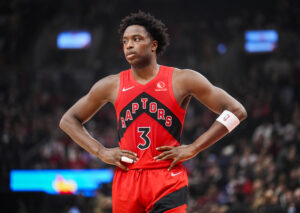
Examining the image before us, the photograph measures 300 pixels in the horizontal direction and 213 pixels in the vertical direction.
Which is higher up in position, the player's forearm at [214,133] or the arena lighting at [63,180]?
the player's forearm at [214,133]

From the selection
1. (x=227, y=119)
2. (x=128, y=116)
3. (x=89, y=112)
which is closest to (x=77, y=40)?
(x=89, y=112)

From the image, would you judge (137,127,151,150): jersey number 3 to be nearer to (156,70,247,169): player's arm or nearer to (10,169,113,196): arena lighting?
(156,70,247,169): player's arm

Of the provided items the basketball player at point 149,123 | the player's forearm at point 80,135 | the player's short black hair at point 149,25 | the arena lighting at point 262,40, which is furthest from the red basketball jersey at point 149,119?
the arena lighting at point 262,40

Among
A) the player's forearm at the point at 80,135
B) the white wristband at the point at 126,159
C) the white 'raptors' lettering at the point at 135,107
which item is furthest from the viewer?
the player's forearm at the point at 80,135

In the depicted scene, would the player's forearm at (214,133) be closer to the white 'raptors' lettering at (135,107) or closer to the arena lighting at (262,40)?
the white 'raptors' lettering at (135,107)

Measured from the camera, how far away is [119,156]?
3.95m

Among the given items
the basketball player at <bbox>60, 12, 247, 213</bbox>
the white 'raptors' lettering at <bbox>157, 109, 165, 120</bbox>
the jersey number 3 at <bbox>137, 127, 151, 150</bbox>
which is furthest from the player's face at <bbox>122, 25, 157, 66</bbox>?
the jersey number 3 at <bbox>137, 127, 151, 150</bbox>

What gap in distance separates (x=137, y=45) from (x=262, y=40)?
12872 mm

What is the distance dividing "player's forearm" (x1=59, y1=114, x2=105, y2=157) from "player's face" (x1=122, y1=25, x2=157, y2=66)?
714mm

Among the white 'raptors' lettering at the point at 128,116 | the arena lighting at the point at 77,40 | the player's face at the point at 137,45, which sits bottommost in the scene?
the white 'raptors' lettering at the point at 128,116

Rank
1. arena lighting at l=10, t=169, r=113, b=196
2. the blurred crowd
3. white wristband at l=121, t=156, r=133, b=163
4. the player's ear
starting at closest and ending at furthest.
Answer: white wristband at l=121, t=156, r=133, b=163 → the player's ear → the blurred crowd → arena lighting at l=10, t=169, r=113, b=196

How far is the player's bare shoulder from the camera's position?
4.19 meters

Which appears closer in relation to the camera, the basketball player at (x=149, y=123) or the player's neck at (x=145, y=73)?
the basketball player at (x=149, y=123)

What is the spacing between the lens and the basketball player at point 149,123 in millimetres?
3818
